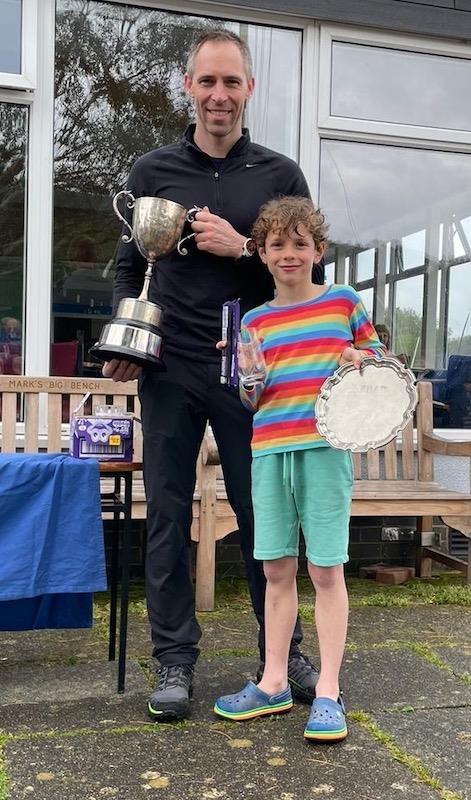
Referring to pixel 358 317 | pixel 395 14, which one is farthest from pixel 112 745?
pixel 395 14

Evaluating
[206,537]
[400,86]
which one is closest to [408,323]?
[400,86]

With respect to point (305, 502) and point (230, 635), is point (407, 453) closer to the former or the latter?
point (230, 635)

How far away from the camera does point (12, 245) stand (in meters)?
4.85

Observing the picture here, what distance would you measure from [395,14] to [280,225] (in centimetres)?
335

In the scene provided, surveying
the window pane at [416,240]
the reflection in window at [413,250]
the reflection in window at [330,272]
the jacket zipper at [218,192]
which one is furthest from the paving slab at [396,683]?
the reflection in window at [413,250]

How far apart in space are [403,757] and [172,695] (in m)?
0.74

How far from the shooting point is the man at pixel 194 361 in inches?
107

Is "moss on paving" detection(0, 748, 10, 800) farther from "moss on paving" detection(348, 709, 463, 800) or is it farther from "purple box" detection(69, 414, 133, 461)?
"moss on paving" detection(348, 709, 463, 800)

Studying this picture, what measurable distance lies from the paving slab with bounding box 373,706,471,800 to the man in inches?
12.5

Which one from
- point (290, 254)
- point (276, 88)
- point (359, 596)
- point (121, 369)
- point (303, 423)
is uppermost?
point (276, 88)

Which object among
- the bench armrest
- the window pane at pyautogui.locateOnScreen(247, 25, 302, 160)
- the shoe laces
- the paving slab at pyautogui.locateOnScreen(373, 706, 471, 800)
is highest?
the window pane at pyautogui.locateOnScreen(247, 25, 302, 160)

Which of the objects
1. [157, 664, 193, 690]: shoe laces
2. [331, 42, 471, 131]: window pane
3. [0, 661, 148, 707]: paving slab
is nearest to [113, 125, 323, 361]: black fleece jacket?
[157, 664, 193, 690]: shoe laces

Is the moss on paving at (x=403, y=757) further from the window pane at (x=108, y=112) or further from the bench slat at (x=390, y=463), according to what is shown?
the window pane at (x=108, y=112)

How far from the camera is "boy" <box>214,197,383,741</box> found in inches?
98.4
